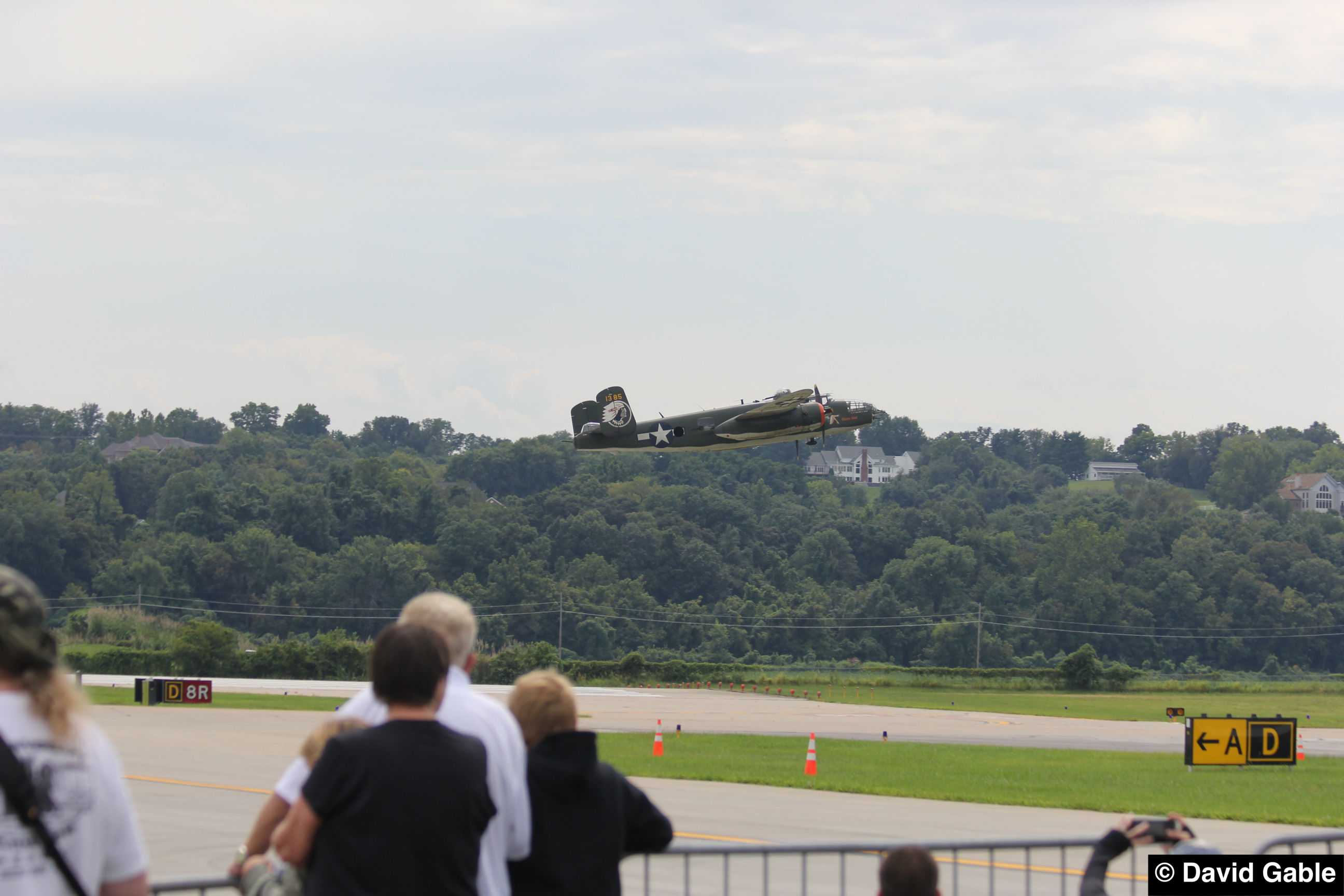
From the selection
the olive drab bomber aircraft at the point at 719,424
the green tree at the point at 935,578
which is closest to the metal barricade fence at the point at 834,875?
the olive drab bomber aircraft at the point at 719,424

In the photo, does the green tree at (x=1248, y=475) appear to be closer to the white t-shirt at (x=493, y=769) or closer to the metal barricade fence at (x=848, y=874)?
the metal barricade fence at (x=848, y=874)

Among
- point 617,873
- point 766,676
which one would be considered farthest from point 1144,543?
point 617,873

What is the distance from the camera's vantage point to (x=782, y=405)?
131 ft

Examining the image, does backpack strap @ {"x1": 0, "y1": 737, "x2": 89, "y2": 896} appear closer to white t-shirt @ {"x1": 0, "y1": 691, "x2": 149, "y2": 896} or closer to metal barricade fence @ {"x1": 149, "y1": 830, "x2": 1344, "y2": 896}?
white t-shirt @ {"x1": 0, "y1": 691, "x2": 149, "y2": 896}

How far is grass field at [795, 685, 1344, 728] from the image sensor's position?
49.4 m

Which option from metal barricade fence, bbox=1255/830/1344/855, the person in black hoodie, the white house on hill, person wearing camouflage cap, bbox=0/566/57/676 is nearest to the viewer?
person wearing camouflage cap, bbox=0/566/57/676

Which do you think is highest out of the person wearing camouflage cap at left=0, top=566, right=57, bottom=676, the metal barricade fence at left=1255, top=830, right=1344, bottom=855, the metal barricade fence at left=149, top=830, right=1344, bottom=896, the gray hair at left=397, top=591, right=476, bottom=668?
the person wearing camouflage cap at left=0, top=566, right=57, bottom=676

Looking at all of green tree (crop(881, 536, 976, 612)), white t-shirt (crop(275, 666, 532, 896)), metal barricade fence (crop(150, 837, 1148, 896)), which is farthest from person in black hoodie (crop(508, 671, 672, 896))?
green tree (crop(881, 536, 976, 612))

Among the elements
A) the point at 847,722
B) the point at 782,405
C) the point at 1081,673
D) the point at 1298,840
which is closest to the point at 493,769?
the point at 1298,840

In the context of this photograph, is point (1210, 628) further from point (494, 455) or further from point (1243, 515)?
point (494, 455)

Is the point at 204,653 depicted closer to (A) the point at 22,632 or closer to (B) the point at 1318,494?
(A) the point at 22,632

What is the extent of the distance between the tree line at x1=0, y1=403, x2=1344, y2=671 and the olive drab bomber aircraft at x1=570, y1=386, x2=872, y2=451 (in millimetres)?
57322

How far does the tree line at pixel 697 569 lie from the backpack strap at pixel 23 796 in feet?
313

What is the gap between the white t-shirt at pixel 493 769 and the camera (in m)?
4.78
